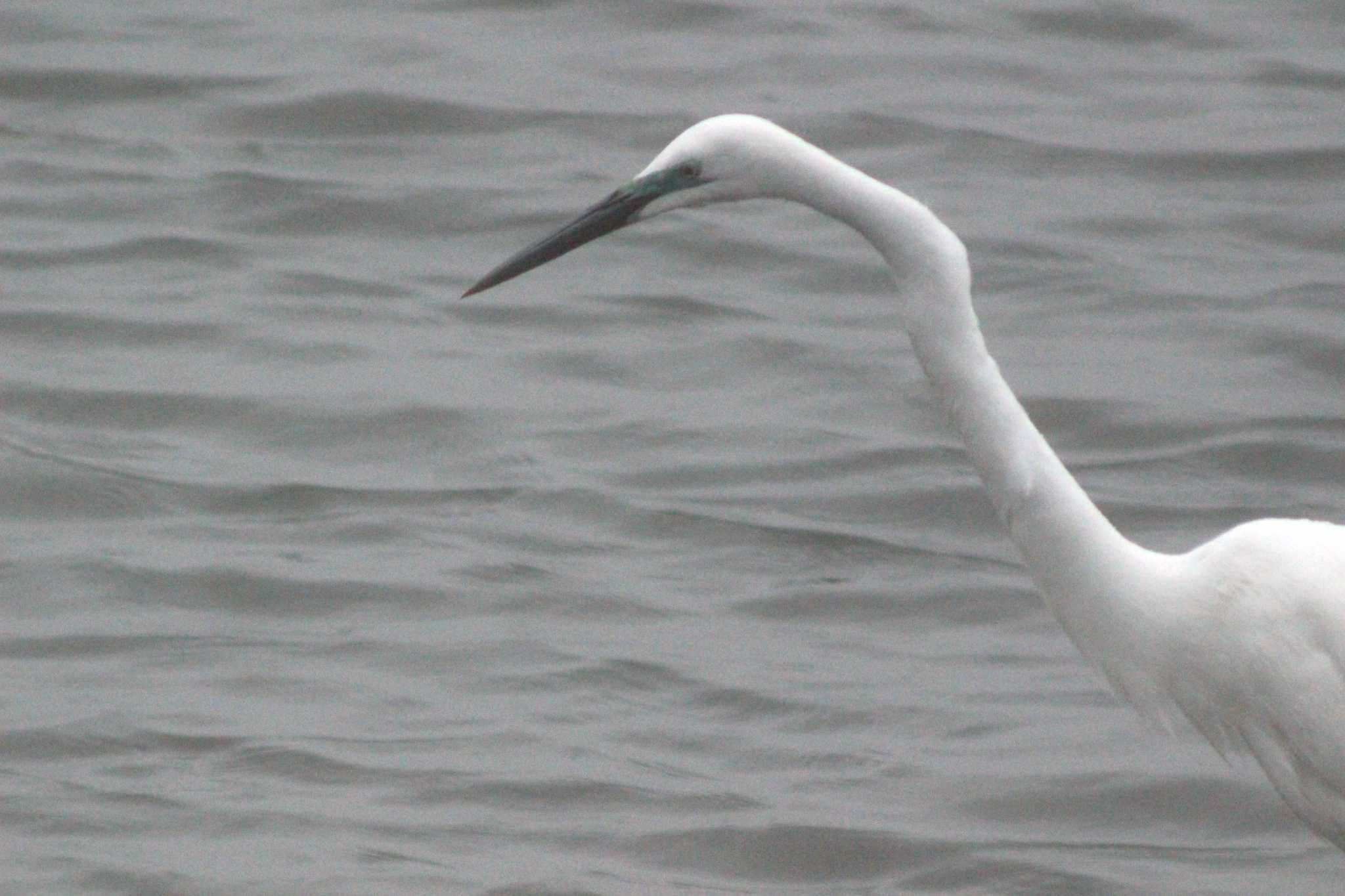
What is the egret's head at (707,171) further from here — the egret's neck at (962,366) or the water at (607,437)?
the water at (607,437)

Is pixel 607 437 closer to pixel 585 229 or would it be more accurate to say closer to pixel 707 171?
pixel 585 229

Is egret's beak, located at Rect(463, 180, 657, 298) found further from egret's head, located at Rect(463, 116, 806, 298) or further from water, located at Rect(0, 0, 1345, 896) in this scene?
water, located at Rect(0, 0, 1345, 896)

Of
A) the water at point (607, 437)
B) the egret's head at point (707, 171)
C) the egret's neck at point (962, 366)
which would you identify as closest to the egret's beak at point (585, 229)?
the egret's head at point (707, 171)

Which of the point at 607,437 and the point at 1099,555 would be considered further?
the point at 607,437

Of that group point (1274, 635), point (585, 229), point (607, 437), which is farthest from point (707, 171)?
point (607, 437)

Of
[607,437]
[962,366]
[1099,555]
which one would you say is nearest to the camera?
[962,366]

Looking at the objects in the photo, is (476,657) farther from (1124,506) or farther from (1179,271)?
(1179,271)

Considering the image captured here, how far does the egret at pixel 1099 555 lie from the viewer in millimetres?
3760

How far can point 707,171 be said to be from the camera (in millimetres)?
3797

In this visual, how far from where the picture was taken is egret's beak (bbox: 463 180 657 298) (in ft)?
12.7

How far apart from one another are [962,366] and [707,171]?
0.47 m

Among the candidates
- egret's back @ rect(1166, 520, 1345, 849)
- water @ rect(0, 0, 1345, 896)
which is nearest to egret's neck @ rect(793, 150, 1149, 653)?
egret's back @ rect(1166, 520, 1345, 849)

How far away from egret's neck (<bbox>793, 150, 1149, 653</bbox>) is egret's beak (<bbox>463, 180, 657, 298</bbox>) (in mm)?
260

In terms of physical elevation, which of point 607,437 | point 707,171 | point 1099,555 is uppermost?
point 707,171
